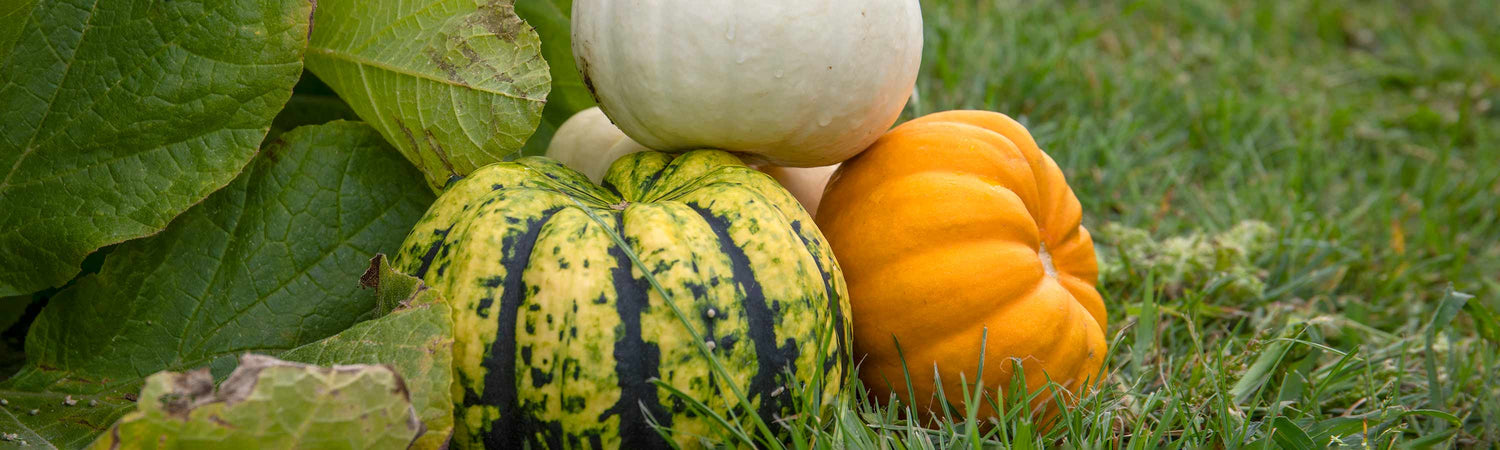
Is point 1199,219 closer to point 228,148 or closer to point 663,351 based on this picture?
point 663,351

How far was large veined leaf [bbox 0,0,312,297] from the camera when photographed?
162 centimetres

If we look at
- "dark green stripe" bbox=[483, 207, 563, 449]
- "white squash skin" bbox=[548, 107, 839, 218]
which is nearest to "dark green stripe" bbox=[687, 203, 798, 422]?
"dark green stripe" bbox=[483, 207, 563, 449]

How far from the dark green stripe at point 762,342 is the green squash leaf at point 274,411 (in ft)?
1.47

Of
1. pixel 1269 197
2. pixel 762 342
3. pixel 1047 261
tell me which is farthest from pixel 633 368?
pixel 1269 197

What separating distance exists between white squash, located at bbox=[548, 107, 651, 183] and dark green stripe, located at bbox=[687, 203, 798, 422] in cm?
55

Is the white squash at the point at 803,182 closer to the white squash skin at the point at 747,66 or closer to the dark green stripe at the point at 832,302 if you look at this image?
the white squash skin at the point at 747,66

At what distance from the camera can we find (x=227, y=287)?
5.66ft

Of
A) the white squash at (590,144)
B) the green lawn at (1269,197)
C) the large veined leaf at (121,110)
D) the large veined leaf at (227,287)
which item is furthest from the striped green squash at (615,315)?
the white squash at (590,144)

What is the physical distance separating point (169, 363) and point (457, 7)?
72 cm

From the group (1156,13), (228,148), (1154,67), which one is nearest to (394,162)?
(228,148)

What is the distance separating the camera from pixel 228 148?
66.1 inches

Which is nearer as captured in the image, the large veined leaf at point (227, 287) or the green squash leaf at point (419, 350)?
the green squash leaf at point (419, 350)

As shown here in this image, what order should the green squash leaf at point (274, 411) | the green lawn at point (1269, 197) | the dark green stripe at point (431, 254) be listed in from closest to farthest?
1. the green squash leaf at point (274, 411)
2. the dark green stripe at point (431, 254)
3. the green lawn at point (1269, 197)

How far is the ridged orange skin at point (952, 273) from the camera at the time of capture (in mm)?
1751
